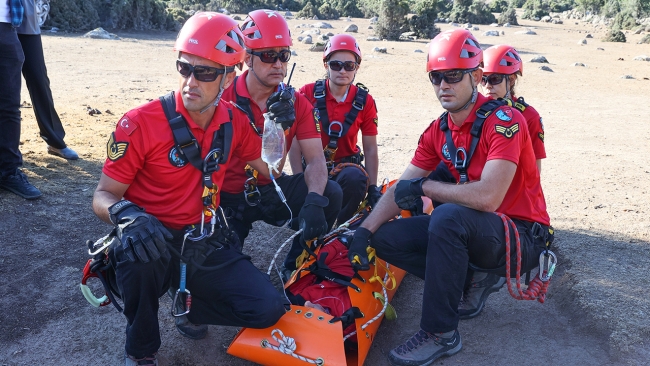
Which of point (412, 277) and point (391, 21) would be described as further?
point (391, 21)

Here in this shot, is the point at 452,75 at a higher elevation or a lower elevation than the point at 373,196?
higher

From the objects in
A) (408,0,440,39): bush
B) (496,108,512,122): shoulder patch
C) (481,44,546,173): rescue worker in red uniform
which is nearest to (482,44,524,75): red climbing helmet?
(481,44,546,173): rescue worker in red uniform

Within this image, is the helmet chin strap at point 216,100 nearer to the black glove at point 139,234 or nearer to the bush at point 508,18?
the black glove at point 139,234

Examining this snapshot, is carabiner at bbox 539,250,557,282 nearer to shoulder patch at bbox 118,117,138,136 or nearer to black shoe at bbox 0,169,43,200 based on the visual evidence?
shoulder patch at bbox 118,117,138,136

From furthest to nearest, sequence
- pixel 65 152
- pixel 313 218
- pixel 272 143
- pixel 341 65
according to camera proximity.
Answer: pixel 65 152
pixel 341 65
pixel 313 218
pixel 272 143

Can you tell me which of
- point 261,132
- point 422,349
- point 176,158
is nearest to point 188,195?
point 176,158

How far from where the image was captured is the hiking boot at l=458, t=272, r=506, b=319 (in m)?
4.33

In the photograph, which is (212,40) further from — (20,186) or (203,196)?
(20,186)

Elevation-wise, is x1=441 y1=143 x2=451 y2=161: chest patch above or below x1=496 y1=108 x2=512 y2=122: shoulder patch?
below

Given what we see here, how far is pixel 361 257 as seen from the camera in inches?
159

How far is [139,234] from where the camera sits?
301 cm

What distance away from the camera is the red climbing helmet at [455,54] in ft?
13.0

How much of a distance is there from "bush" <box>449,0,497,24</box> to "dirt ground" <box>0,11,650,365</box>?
26581mm

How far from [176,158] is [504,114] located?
2.05 meters
